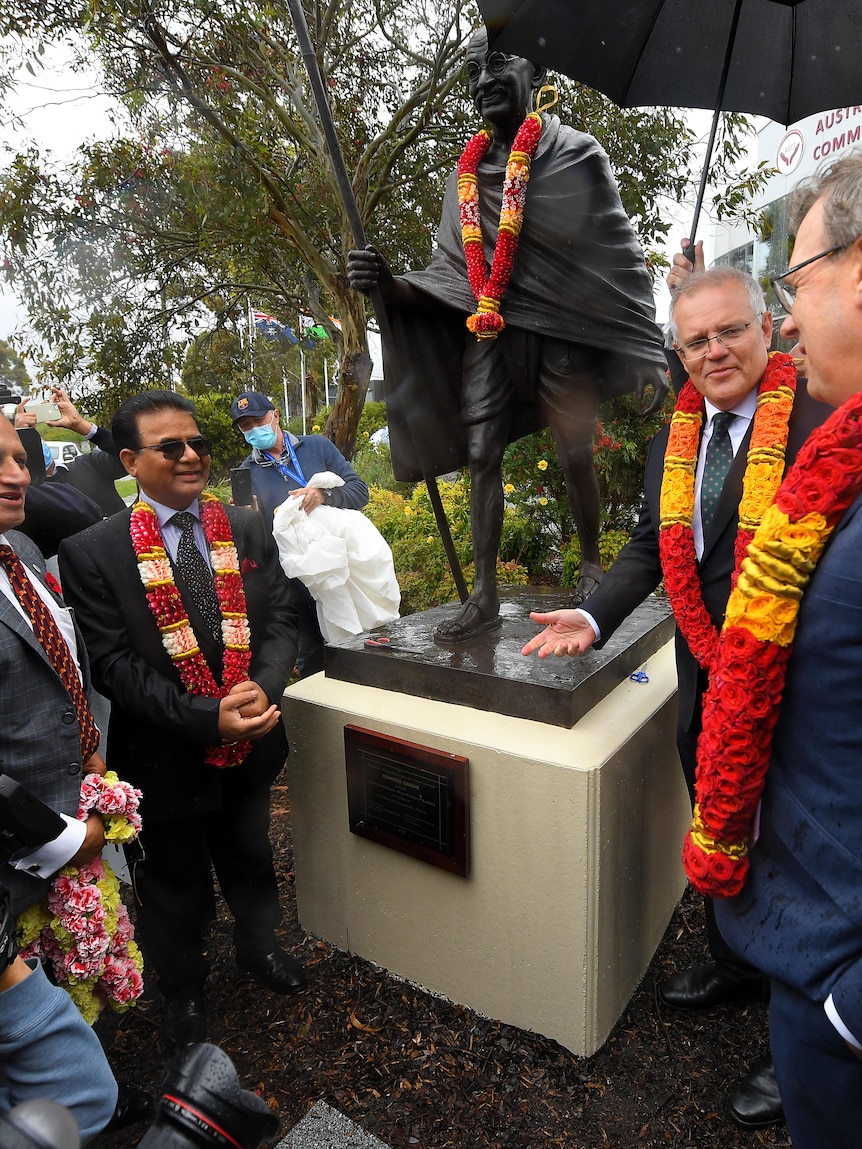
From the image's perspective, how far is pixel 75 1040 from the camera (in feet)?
4.13

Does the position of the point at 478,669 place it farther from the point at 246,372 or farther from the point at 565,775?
the point at 246,372

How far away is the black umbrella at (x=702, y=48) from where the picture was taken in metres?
1.97

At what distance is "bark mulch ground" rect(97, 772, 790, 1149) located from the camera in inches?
72.5

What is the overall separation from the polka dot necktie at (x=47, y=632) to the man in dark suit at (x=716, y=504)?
1.09 m

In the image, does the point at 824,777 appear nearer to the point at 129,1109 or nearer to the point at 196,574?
the point at 196,574

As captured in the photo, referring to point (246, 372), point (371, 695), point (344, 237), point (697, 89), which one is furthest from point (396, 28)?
point (371, 695)

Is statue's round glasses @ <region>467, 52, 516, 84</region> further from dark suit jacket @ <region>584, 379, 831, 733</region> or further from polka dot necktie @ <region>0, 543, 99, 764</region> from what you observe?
polka dot necktie @ <region>0, 543, 99, 764</region>

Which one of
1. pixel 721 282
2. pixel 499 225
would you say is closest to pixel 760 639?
pixel 721 282

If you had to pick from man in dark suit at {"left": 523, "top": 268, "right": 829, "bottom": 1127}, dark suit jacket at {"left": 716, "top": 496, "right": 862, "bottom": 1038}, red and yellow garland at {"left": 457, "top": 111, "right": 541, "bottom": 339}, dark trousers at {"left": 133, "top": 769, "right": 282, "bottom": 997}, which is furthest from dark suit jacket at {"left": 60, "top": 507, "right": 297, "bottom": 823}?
dark suit jacket at {"left": 716, "top": 496, "right": 862, "bottom": 1038}

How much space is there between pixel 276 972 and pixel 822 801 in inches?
77.7

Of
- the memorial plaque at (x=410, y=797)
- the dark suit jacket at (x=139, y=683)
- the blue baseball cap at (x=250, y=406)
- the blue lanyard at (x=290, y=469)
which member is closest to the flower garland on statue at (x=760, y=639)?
the memorial plaque at (x=410, y=797)

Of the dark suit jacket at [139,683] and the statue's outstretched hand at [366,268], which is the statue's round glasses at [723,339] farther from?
the dark suit jacket at [139,683]

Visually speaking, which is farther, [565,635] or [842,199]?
[565,635]

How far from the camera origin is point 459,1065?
6.73ft
